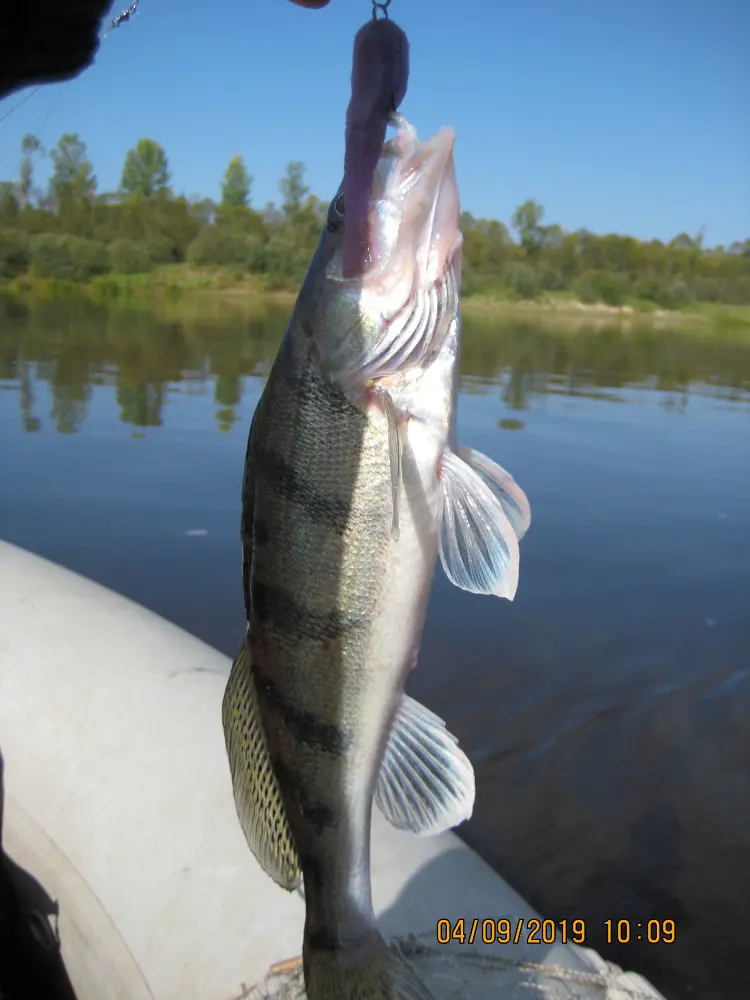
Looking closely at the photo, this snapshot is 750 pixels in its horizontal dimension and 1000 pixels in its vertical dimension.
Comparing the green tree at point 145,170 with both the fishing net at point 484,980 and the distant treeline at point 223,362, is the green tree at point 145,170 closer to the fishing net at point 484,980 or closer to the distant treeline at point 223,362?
the distant treeline at point 223,362

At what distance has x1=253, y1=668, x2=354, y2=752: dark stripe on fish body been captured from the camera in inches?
63.6

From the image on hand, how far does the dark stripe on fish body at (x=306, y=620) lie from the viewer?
158 centimetres

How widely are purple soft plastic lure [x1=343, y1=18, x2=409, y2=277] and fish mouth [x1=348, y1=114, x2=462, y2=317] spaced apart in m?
0.02

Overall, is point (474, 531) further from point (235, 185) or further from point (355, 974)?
point (235, 185)

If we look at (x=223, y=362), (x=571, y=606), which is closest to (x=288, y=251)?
(x=223, y=362)

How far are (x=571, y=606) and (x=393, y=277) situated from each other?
5.39m

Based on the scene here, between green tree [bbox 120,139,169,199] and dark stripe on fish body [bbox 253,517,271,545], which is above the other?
green tree [bbox 120,139,169,199]

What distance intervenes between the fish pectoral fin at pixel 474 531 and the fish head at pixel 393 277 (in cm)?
22

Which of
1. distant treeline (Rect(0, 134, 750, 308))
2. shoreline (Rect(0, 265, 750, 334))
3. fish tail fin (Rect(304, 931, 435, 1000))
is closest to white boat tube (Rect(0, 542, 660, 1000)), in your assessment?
fish tail fin (Rect(304, 931, 435, 1000))

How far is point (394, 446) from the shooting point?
152 centimetres
